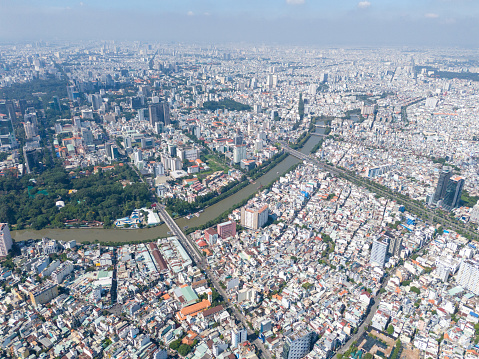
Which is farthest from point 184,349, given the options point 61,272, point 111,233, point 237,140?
point 237,140

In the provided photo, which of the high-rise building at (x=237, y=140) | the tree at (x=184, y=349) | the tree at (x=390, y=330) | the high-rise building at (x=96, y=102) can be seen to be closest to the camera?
the tree at (x=184, y=349)

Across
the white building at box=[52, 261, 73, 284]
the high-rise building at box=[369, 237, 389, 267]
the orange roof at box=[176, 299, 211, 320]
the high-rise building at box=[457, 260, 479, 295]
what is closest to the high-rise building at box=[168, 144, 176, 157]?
the white building at box=[52, 261, 73, 284]

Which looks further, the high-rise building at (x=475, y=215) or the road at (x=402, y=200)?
the high-rise building at (x=475, y=215)

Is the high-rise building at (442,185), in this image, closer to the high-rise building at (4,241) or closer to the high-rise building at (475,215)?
the high-rise building at (475,215)

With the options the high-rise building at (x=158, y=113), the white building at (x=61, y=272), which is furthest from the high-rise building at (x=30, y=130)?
the white building at (x=61, y=272)

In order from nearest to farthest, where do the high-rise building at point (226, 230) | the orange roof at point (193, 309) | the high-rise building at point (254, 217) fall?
the orange roof at point (193, 309) → the high-rise building at point (226, 230) → the high-rise building at point (254, 217)

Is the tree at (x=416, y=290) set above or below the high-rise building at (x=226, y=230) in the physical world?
below

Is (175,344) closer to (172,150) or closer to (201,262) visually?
(201,262)
